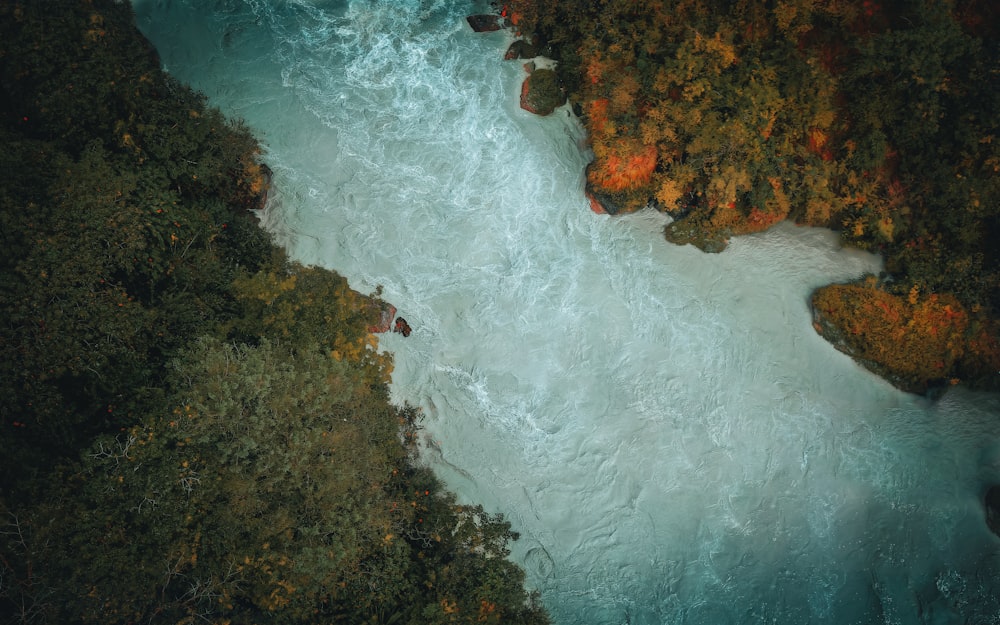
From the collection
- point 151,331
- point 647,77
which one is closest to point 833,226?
point 647,77

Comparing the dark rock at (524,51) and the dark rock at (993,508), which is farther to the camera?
the dark rock at (524,51)

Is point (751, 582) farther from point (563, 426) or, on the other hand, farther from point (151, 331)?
point (151, 331)

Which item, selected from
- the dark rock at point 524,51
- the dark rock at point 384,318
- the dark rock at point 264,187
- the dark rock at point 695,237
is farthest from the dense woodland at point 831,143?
the dark rock at point 264,187

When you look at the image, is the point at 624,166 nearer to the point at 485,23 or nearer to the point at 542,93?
the point at 542,93

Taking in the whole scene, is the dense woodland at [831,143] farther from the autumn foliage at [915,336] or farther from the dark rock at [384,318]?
the dark rock at [384,318]

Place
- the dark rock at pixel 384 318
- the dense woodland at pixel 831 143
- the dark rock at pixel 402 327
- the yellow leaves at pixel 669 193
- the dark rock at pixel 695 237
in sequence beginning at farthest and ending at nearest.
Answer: the dark rock at pixel 695 237 < the dark rock at pixel 402 327 < the dark rock at pixel 384 318 < the yellow leaves at pixel 669 193 < the dense woodland at pixel 831 143
